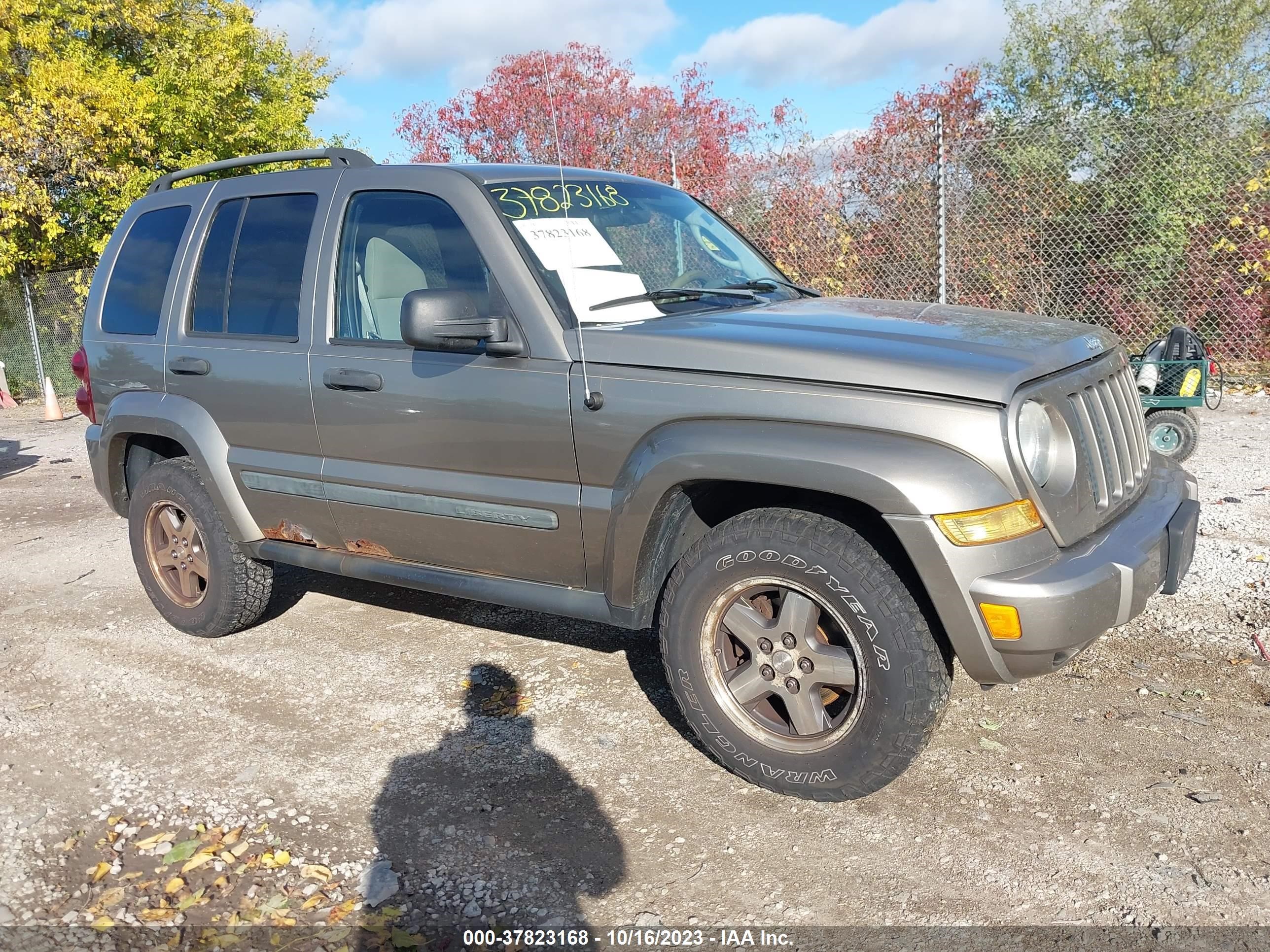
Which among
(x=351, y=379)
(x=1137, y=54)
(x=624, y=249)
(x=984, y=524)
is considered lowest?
(x=984, y=524)

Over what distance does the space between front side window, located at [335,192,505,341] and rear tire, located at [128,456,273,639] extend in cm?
118

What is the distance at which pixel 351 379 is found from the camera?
153 inches

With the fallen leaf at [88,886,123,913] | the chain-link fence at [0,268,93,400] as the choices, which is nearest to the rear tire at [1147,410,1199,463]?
the fallen leaf at [88,886,123,913]

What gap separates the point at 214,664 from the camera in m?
4.59

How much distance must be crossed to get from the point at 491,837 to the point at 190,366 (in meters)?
2.58

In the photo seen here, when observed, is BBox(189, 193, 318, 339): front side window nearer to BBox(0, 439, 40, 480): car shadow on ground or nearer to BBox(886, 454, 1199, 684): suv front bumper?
BBox(886, 454, 1199, 684): suv front bumper

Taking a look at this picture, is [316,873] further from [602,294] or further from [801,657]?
[602,294]

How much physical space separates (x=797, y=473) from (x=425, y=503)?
1.54m

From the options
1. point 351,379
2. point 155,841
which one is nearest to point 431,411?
point 351,379

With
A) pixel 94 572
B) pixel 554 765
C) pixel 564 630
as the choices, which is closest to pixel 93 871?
pixel 554 765

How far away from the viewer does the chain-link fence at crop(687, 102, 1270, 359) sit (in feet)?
30.7

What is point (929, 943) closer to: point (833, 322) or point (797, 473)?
point (797, 473)

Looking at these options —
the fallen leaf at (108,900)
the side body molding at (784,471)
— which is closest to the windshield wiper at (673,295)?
the side body molding at (784,471)

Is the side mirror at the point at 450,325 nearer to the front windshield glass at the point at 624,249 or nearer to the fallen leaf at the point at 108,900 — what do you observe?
the front windshield glass at the point at 624,249
